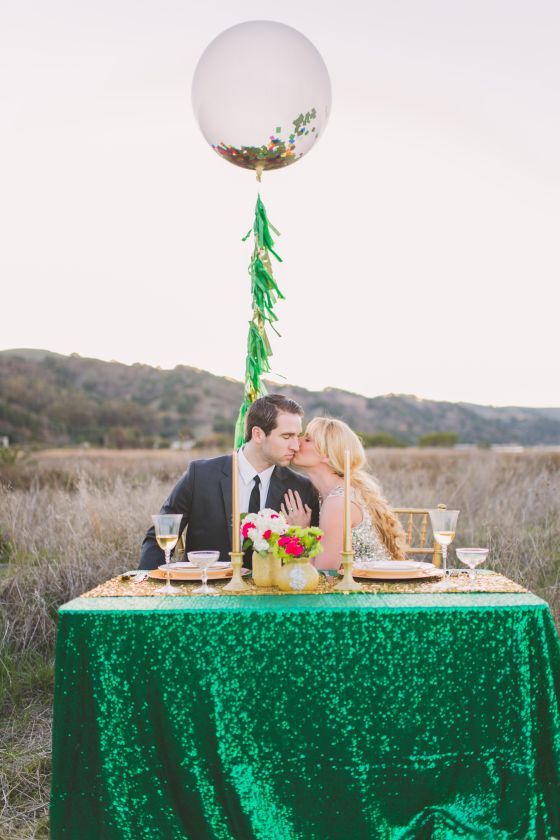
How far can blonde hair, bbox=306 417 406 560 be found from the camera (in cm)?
324

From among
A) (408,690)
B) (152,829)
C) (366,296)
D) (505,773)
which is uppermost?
(366,296)

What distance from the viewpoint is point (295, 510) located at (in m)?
3.43

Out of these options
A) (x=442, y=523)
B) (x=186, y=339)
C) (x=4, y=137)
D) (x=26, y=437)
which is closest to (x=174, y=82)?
(x=4, y=137)

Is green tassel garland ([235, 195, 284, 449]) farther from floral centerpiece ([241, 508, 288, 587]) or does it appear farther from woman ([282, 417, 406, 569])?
floral centerpiece ([241, 508, 288, 587])

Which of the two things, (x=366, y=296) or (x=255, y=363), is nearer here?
(x=255, y=363)

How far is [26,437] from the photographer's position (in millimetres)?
29250

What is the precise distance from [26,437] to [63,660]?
2882 centimetres

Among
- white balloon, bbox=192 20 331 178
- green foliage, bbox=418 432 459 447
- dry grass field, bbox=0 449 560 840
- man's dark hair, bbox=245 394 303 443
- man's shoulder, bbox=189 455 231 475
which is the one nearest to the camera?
white balloon, bbox=192 20 331 178

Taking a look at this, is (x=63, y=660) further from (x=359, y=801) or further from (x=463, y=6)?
(x=463, y=6)

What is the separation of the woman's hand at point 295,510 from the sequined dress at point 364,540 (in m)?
0.20

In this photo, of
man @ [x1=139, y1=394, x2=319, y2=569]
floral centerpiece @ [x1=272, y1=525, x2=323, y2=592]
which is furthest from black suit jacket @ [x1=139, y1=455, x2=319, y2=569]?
floral centerpiece @ [x1=272, y1=525, x2=323, y2=592]

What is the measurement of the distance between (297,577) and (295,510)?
41.5 inches

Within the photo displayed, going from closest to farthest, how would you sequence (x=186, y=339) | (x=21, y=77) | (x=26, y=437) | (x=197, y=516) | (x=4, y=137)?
1. (x=197, y=516)
2. (x=21, y=77)
3. (x=4, y=137)
4. (x=186, y=339)
5. (x=26, y=437)

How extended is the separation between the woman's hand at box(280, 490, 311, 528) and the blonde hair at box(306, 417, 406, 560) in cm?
27
